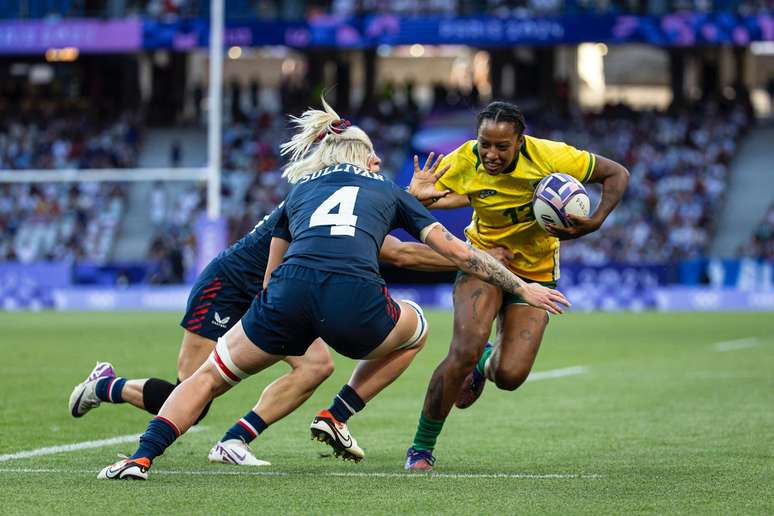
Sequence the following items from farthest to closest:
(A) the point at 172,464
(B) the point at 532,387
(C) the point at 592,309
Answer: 1. (C) the point at 592,309
2. (B) the point at 532,387
3. (A) the point at 172,464

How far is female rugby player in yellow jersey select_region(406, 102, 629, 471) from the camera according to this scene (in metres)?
7.91

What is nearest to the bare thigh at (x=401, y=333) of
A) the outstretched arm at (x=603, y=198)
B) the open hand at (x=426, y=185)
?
the open hand at (x=426, y=185)

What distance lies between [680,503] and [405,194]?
203 cm

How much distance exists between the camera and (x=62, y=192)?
1553 inches

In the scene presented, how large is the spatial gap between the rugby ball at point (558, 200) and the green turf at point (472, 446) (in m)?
1.38

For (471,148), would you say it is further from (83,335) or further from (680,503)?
(83,335)

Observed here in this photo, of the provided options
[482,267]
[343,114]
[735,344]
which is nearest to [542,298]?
[482,267]

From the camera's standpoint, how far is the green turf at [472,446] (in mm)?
6418

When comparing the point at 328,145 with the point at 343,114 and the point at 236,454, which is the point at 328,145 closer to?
the point at 236,454

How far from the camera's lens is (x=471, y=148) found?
8.31 meters

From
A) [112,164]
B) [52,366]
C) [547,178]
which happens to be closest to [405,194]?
[547,178]

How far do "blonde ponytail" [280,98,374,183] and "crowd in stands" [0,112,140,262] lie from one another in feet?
97.7

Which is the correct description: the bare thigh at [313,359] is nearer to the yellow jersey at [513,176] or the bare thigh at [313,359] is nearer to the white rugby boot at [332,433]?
the white rugby boot at [332,433]

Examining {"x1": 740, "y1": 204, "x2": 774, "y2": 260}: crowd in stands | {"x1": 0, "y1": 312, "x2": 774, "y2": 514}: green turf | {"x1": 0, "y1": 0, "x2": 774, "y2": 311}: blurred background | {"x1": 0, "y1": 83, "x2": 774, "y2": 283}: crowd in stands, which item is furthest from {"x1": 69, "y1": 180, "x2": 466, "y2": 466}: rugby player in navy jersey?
{"x1": 740, "y1": 204, "x2": 774, "y2": 260}: crowd in stands
